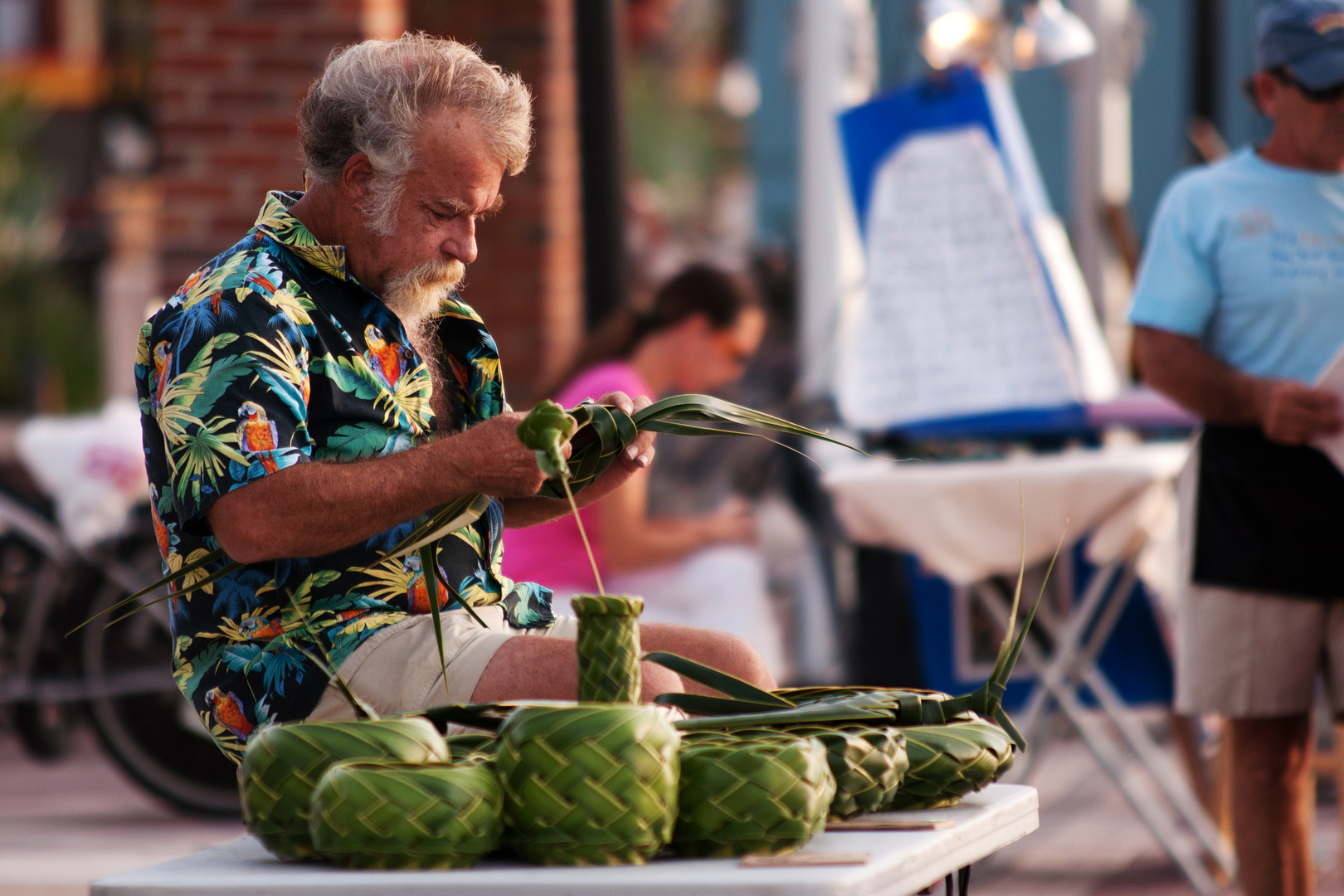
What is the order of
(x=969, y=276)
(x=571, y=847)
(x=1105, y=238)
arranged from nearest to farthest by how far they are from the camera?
1. (x=571, y=847)
2. (x=969, y=276)
3. (x=1105, y=238)

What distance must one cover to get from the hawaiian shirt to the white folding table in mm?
365

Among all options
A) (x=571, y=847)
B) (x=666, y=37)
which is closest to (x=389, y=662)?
(x=571, y=847)

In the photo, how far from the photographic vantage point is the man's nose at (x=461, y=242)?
86.4 inches

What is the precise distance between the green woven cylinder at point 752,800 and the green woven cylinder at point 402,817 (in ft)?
0.61

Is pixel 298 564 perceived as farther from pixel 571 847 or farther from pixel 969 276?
pixel 969 276

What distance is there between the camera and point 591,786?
1585 mm

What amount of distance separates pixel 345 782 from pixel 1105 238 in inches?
225

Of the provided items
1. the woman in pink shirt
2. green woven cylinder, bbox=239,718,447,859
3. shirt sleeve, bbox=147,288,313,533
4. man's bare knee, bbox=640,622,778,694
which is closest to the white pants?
the woman in pink shirt

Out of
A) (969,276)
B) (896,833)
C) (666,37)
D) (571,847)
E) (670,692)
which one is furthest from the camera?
(666,37)

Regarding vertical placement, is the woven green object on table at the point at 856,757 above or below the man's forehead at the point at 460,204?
below

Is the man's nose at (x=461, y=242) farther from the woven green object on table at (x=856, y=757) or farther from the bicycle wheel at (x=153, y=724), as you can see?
the bicycle wheel at (x=153, y=724)

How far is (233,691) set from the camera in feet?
6.82

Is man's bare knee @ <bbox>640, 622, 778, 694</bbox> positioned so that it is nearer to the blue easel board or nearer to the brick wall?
the blue easel board

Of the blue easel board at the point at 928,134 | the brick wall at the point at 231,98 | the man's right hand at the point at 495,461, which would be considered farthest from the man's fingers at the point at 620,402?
the brick wall at the point at 231,98
